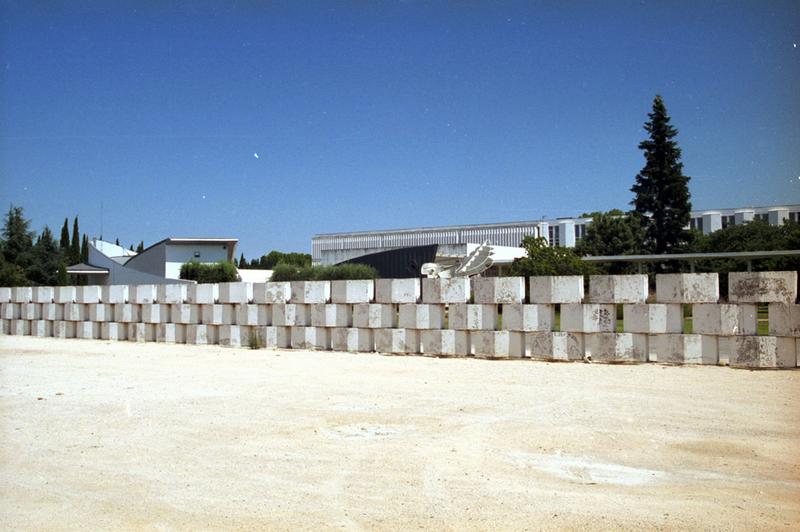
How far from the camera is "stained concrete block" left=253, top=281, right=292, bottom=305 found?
18000mm

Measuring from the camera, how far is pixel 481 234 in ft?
257

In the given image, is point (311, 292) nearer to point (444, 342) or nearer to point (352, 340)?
point (352, 340)

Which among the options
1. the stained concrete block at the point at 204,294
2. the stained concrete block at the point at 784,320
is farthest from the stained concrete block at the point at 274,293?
the stained concrete block at the point at 784,320

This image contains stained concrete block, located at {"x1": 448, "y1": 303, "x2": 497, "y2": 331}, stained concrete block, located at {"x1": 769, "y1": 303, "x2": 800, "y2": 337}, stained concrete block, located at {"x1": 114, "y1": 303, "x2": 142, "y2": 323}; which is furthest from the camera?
stained concrete block, located at {"x1": 114, "y1": 303, "x2": 142, "y2": 323}

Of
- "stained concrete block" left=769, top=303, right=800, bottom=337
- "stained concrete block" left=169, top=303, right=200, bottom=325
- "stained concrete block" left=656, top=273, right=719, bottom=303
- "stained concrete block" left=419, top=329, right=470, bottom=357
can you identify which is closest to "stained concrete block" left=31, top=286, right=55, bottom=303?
"stained concrete block" left=169, top=303, right=200, bottom=325

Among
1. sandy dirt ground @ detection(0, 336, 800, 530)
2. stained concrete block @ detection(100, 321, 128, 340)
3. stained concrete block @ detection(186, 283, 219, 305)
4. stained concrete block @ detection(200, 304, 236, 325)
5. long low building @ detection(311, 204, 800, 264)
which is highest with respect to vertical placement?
long low building @ detection(311, 204, 800, 264)

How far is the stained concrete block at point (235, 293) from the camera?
18.7 m

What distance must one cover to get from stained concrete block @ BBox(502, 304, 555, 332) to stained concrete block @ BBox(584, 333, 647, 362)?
83 cm

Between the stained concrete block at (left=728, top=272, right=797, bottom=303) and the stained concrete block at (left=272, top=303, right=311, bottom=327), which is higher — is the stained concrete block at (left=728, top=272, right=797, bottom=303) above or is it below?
above

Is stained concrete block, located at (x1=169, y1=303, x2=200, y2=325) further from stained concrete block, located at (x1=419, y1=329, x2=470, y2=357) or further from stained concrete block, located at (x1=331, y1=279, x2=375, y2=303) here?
stained concrete block, located at (x1=419, y1=329, x2=470, y2=357)

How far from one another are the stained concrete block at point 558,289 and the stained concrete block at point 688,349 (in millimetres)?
1764

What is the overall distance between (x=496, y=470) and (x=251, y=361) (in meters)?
10.1

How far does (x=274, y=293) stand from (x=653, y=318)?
9314 mm

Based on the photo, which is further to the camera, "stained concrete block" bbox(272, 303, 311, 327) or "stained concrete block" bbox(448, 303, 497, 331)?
"stained concrete block" bbox(272, 303, 311, 327)
